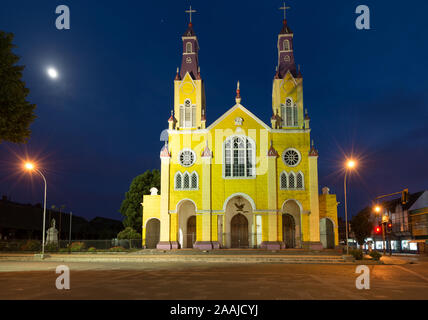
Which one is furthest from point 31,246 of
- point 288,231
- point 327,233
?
point 327,233

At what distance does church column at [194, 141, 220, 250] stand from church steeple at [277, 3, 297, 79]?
13.3 meters

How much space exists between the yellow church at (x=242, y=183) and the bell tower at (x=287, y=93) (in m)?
0.11

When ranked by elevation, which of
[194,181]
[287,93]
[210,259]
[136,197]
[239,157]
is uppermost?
[287,93]

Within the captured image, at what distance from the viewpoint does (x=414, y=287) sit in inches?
566

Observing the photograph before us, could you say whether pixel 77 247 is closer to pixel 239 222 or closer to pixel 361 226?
pixel 239 222

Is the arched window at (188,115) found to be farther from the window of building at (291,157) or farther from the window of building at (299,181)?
the window of building at (299,181)

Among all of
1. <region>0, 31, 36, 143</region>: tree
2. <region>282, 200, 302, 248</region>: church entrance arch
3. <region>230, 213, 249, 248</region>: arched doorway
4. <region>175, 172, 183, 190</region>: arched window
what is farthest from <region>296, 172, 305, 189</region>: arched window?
<region>0, 31, 36, 143</region>: tree

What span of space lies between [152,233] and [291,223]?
15.2 meters

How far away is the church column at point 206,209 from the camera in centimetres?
3829

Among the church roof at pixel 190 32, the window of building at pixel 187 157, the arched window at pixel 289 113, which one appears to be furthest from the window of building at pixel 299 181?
the church roof at pixel 190 32

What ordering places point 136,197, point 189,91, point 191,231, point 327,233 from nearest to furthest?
point 191,231
point 327,233
point 189,91
point 136,197

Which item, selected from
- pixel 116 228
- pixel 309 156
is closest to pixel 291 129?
pixel 309 156

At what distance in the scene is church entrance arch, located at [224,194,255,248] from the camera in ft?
133

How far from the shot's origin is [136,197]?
176 ft
